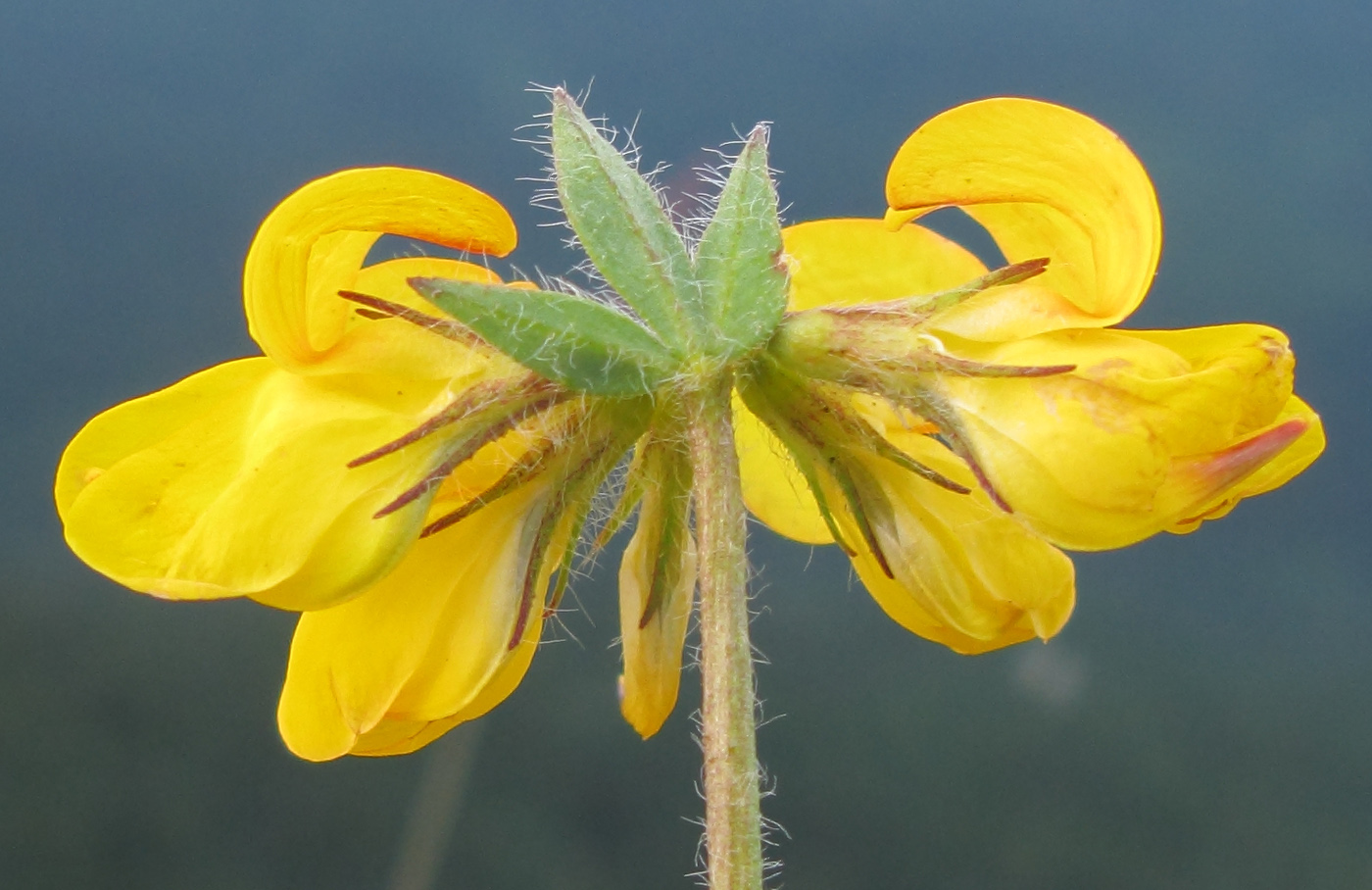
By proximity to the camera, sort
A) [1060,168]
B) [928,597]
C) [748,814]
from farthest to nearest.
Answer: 1. [928,597]
2. [1060,168]
3. [748,814]

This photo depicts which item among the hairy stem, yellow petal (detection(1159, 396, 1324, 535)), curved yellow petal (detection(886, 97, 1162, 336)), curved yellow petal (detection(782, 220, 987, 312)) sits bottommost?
the hairy stem

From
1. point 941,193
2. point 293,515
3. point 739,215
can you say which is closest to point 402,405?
point 293,515

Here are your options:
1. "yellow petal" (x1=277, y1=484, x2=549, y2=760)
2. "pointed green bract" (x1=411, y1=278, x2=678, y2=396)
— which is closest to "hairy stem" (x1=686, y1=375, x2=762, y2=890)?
"pointed green bract" (x1=411, y1=278, x2=678, y2=396)

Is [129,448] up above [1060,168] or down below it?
below

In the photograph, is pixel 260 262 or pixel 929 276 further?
pixel 929 276

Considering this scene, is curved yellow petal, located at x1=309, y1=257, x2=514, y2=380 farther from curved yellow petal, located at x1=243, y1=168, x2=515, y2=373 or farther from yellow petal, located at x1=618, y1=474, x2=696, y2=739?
yellow petal, located at x1=618, y1=474, x2=696, y2=739

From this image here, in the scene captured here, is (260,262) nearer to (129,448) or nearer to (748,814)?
(129,448)
